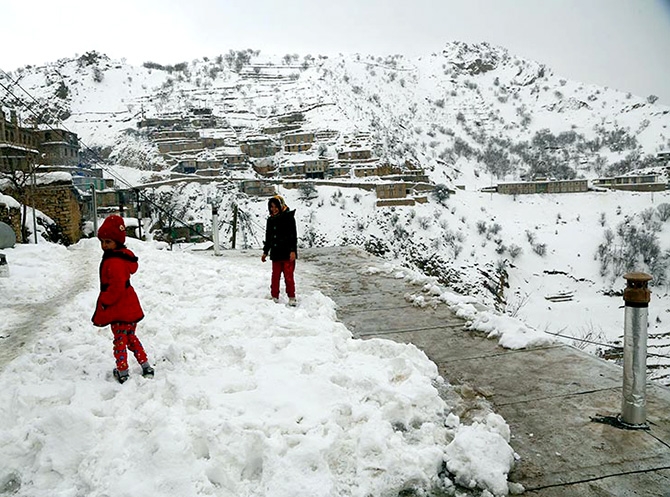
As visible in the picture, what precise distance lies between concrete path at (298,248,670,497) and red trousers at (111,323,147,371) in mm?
2217

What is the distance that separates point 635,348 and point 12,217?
59.4 feet

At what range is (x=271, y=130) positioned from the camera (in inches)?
3017

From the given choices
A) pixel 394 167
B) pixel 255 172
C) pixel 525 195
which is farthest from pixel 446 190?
pixel 255 172

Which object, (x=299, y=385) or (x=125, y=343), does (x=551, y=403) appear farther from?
(x=125, y=343)

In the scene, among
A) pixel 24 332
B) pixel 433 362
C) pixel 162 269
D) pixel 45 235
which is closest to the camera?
pixel 433 362

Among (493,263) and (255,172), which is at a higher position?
(255,172)

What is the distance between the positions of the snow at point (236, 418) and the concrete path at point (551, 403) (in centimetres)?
23

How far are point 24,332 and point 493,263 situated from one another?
4277cm

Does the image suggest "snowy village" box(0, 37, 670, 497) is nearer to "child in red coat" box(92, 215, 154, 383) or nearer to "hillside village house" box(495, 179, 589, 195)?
"child in red coat" box(92, 215, 154, 383)

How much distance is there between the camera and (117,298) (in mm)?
3680

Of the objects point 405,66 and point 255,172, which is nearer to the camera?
point 255,172

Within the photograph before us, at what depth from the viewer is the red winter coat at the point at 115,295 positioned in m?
3.65

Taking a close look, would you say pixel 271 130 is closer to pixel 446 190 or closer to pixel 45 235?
pixel 446 190

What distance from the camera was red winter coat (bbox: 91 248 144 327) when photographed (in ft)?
12.0
